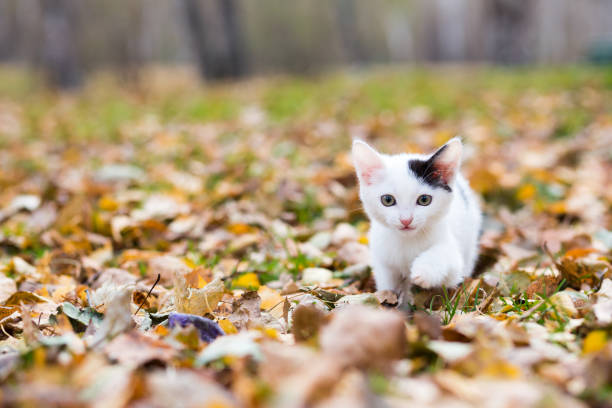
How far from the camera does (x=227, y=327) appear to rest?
1636mm

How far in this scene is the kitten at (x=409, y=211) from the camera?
200 centimetres

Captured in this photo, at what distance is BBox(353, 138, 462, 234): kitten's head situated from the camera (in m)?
2.00

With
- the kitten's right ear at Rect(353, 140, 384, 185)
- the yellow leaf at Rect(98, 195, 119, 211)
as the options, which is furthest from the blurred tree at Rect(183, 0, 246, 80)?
the kitten's right ear at Rect(353, 140, 384, 185)

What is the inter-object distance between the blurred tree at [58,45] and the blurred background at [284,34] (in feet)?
0.06

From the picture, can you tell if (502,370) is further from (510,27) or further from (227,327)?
(510,27)

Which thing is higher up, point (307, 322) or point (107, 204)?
point (307, 322)

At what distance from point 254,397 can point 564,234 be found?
208 cm

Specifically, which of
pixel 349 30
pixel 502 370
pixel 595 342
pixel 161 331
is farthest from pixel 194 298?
pixel 349 30

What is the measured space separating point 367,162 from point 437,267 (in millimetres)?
452

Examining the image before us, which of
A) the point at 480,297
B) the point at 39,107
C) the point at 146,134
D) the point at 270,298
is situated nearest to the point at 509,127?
the point at 146,134

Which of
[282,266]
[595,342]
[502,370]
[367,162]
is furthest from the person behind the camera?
[282,266]

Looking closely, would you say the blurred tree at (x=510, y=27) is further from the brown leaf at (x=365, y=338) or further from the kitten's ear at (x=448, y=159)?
the brown leaf at (x=365, y=338)

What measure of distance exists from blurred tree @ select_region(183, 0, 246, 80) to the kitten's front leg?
10345 millimetres

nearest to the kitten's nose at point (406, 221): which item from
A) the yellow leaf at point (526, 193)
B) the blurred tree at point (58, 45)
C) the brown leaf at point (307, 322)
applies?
the brown leaf at point (307, 322)
